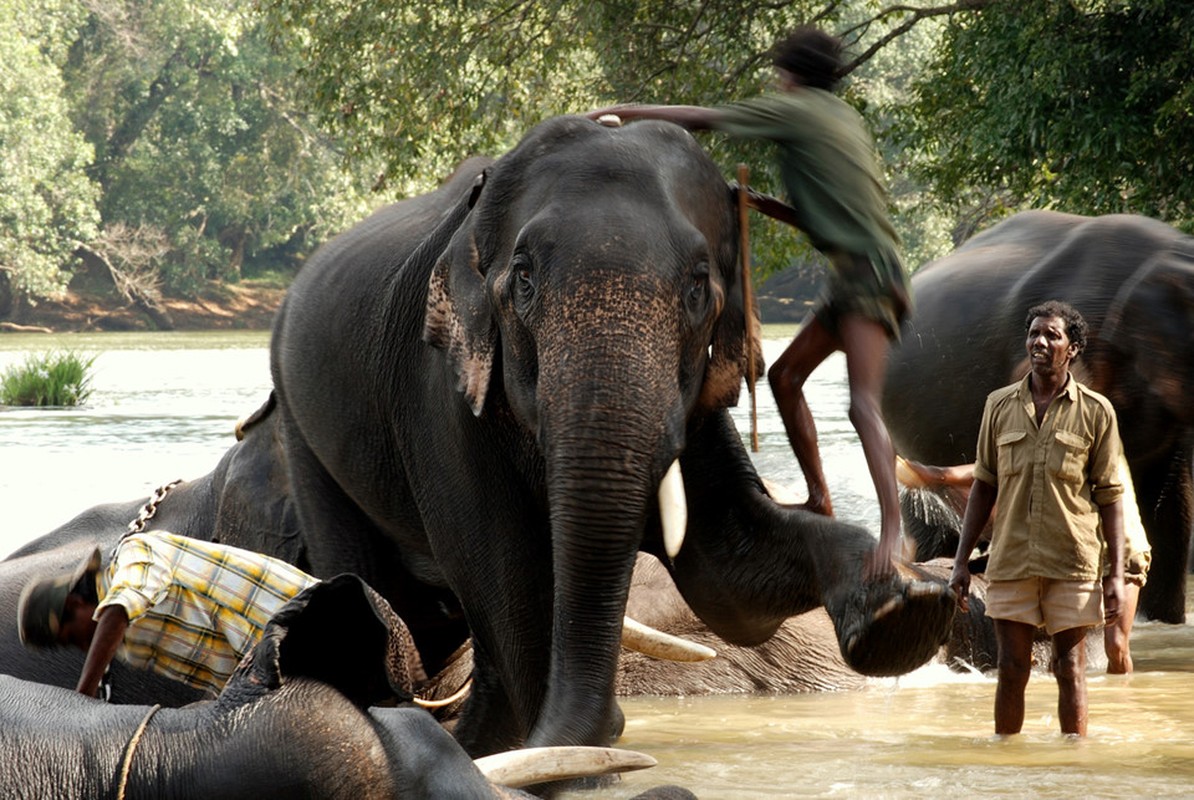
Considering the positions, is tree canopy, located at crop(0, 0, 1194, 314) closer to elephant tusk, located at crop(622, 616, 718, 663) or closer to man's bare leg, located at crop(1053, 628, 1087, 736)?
man's bare leg, located at crop(1053, 628, 1087, 736)

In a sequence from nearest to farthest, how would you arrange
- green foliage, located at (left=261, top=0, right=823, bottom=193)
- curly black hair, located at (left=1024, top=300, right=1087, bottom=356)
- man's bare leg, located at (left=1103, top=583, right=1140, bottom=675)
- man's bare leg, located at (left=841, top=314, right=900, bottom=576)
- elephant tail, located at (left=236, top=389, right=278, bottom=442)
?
man's bare leg, located at (left=841, top=314, right=900, bottom=576)
curly black hair, located at (left=1024, top=300, right=1087, bottom=356)
elephant tail, located at (left=236, top=389, right=278, bottom=442)
man's bare leg, located at (left=1103, top=583, right=1140, bottom=675)
green foliage, located at (left=261, top=0, right=823, bottom=193)

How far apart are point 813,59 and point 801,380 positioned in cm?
97

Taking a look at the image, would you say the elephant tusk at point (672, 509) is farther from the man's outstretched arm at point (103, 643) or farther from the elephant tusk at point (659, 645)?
the man's outstretched arm at point (103, 643)

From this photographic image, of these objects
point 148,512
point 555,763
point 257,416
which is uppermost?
point 555,763

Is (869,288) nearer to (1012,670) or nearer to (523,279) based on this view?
(523,279)

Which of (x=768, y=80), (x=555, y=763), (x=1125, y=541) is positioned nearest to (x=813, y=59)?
(x=1125, y=541)

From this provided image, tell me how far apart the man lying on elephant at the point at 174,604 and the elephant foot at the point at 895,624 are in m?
1.44

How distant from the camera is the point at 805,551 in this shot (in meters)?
5.20

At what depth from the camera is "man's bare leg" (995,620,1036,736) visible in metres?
6.79

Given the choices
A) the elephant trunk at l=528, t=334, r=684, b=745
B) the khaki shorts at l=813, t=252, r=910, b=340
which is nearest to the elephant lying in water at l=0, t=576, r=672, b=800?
the elephant trunk at l=528, t=334, r=684, b=745

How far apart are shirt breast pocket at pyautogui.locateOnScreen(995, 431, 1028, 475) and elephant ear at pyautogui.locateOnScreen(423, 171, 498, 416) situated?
228 centimetres

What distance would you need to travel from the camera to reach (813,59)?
5.74 meters

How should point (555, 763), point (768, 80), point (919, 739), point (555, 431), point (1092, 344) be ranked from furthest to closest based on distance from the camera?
point (768, 80), point (1092, 344), point (919, 739), point (555, 431), point (555, 763)

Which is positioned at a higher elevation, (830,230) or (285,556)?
(830,230)
